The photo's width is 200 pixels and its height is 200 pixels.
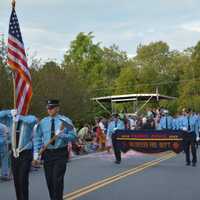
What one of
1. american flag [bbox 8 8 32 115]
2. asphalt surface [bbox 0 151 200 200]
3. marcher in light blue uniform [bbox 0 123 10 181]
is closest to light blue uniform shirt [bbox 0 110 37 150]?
asphalt surface [bbox 0 151 200 200]

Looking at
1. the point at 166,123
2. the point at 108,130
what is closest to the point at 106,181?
the point at 108,130

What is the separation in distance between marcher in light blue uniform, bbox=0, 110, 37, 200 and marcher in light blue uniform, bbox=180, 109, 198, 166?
9107mm

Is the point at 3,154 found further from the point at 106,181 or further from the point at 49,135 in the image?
the point at 49,135

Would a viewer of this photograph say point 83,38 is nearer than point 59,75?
No

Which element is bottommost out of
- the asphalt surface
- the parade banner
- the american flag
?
the asphalt surface

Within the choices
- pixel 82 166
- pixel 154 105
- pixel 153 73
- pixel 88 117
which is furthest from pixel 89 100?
pixel 153 73

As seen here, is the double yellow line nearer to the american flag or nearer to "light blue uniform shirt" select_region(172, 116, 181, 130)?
the american flag

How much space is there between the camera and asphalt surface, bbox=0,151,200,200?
1100 centimetres

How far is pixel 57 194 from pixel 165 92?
248 feet

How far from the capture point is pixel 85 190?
11773mm

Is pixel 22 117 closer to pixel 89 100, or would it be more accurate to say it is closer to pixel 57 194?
pixel 57 194

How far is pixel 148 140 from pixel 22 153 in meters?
9.90

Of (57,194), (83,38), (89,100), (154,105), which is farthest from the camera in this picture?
(154,105)

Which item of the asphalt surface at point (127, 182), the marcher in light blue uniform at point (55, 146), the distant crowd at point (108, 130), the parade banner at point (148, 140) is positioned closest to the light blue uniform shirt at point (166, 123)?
the distant crowd at point (108, 130)
